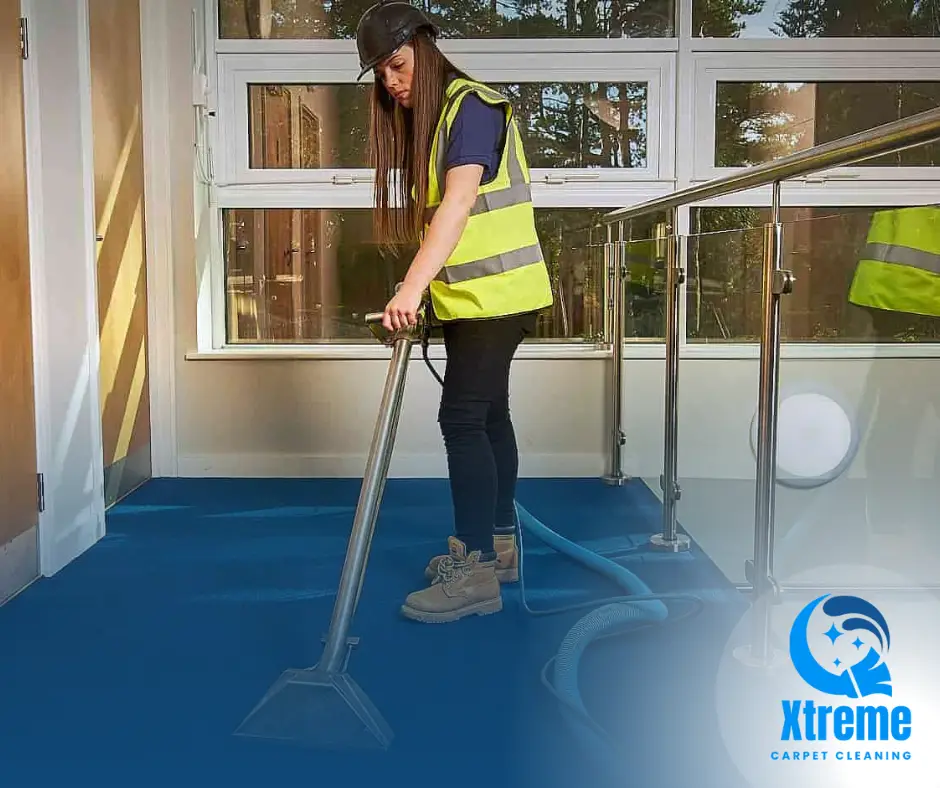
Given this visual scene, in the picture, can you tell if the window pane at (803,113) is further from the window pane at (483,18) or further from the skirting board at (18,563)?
the skirting board at (18,563)

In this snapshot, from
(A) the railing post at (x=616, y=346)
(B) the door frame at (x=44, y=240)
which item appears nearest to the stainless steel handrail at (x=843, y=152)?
(A) the railing post at (x=616, y=346)

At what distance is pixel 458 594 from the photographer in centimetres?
206

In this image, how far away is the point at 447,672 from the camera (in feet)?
5.85

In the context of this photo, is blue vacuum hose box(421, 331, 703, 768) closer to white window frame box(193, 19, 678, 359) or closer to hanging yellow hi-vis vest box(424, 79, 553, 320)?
hanging yellow hi-vis vest box(424, 79, 553, 320)

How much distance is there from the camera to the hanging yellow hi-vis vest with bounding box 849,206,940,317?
4.85 feet

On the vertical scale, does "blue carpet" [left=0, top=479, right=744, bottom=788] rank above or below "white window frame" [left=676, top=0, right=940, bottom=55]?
below

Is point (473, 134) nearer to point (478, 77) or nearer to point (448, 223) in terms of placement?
point (448, 223)

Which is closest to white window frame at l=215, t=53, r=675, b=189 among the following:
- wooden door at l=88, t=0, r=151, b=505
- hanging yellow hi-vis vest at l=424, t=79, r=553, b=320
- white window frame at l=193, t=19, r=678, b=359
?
white window frame at l=193, t=19, r=678, b=359

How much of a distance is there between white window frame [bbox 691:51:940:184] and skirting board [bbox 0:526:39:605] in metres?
2.51

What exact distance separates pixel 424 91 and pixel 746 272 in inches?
29.4

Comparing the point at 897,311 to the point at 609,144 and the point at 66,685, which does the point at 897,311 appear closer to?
the point at 66,685

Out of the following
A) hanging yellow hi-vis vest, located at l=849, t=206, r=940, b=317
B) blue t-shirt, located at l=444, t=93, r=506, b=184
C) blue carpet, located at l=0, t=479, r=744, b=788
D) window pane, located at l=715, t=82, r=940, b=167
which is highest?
window pane, located at l=715, t=82, r=940, b=167

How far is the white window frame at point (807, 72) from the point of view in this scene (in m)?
3.53

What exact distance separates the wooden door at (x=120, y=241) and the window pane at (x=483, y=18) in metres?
0.41
